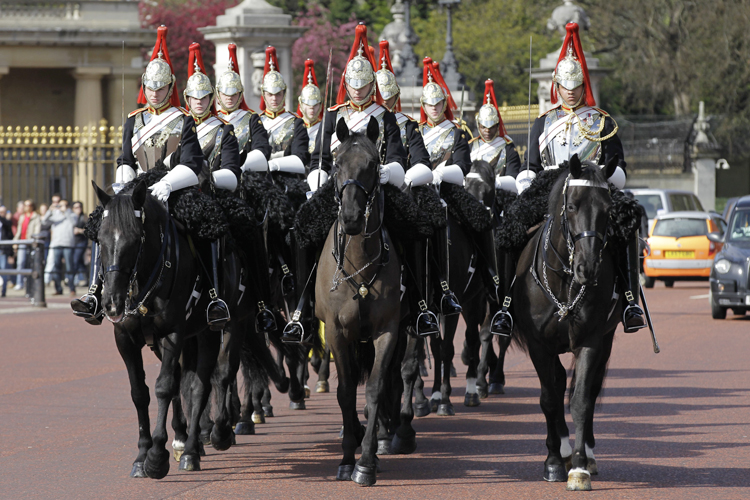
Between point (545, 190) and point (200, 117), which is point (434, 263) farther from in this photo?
point (200, 117)

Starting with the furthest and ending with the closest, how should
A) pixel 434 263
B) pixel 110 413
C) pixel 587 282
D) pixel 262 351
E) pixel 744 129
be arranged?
pixel 744 129 < pixel 110 413 < pixel 262 351 < pixel 434 263 < pixel 587 282

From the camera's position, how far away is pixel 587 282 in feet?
23.0

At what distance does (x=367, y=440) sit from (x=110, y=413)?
363 cm

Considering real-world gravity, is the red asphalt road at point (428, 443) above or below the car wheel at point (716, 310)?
below

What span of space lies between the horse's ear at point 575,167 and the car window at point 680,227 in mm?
18793

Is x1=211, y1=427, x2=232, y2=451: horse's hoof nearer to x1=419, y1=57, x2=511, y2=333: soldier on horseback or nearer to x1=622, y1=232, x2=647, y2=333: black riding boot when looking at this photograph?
x1=419, y1=57, x2=511, y2=333: soldier on horseback

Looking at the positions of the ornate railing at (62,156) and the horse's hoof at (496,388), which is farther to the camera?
the ornate railing at (62,156)

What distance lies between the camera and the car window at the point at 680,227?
83.1 ft

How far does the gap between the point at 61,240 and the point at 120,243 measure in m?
15.8

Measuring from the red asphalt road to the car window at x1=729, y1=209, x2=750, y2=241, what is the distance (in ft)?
16.9

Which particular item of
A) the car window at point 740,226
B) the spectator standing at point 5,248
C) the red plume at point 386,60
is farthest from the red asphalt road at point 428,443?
the spectator standing at point 5,248

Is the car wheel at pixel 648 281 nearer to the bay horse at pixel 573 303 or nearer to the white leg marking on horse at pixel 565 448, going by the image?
the bay horse at pixel 573 303

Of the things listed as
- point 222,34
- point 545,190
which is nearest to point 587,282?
point 545,190

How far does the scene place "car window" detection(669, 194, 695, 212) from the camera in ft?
93.6
